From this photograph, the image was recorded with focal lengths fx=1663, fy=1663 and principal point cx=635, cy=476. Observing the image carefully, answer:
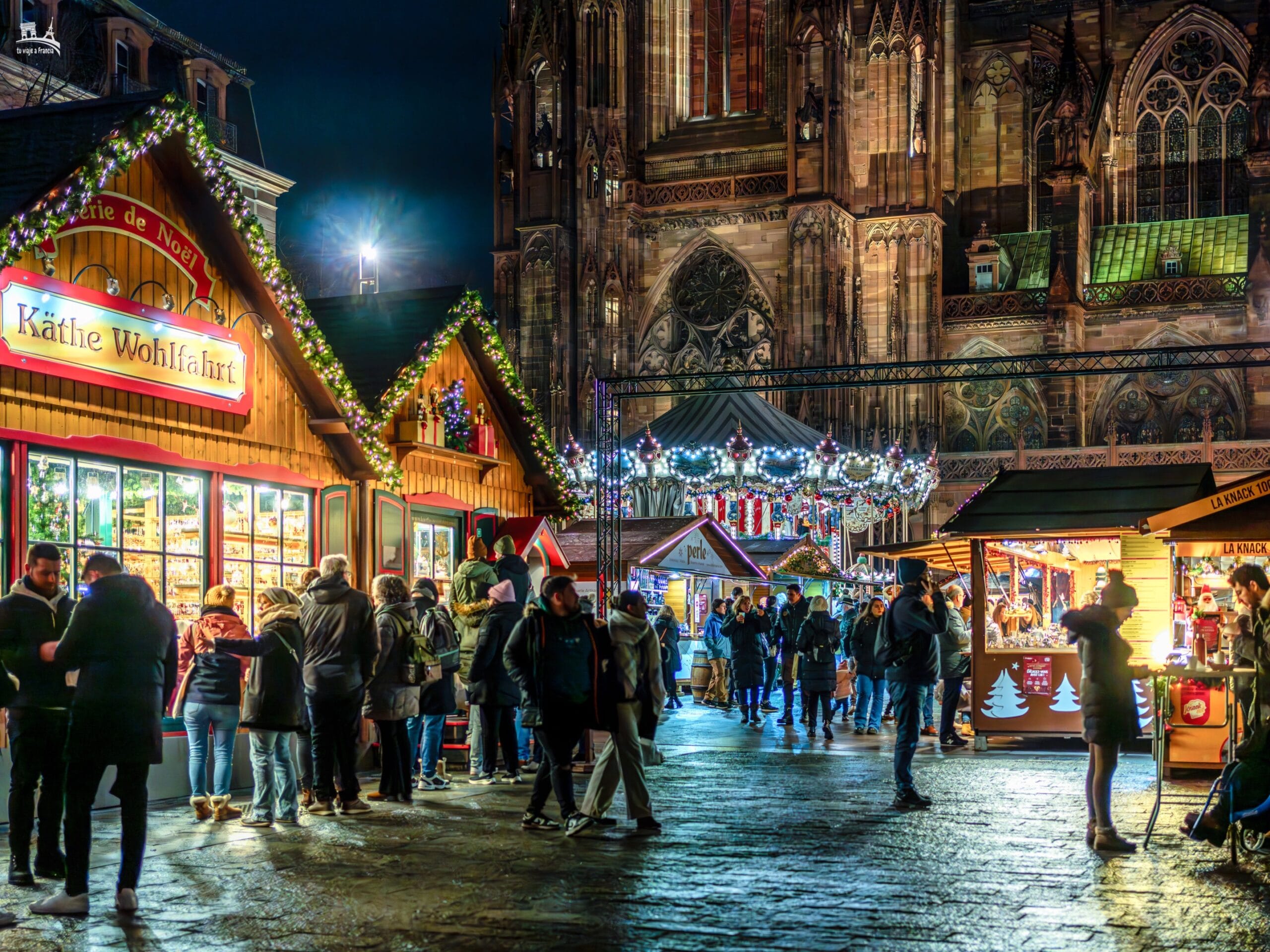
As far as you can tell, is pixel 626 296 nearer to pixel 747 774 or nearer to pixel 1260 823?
pixel 747 774

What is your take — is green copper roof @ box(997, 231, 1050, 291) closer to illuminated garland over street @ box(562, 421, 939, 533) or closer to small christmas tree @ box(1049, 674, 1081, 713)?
illuminated garland over street @ box(562, 421, 939, 533)

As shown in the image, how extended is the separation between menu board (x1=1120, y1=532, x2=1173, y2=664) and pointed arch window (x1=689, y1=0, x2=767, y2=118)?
29380 millimetres

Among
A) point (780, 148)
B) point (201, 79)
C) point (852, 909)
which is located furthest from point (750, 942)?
point (780, 148)

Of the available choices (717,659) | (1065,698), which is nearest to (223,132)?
(717,659)

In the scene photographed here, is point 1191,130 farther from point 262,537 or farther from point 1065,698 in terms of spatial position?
point 262,537

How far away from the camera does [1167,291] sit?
137ft

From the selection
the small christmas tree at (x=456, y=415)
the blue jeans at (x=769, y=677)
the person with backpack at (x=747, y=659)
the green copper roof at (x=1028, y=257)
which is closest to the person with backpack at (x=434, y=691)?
the small christmas tree at (x=456, y=415)

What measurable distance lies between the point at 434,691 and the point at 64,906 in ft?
16.9

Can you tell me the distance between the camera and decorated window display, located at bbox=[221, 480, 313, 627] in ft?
42.0

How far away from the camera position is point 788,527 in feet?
109

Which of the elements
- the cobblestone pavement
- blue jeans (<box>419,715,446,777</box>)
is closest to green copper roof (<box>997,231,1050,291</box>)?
blue jeans (<box>419,715,446,777</box>)

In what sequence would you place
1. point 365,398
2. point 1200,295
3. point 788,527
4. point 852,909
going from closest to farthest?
point 852,909 → point 365,398 → point 788,527 → point 1200,295

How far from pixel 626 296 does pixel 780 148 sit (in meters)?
5.37

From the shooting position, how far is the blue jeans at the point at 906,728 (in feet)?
35.8
